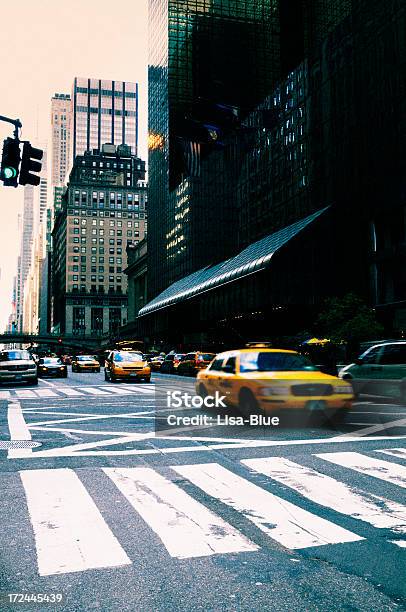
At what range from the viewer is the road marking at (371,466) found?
7324 mm

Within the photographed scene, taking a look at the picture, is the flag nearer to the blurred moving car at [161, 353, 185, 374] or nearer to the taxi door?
the blurred moving car at [161, 353, 185, 374]

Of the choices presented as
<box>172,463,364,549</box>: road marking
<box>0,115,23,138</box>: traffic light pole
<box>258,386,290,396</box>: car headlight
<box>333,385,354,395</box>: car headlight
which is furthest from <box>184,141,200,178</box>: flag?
<box>172,463,364,549</box>: road marking

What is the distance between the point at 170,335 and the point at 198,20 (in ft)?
172

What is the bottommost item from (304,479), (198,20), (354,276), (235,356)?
(304,479)

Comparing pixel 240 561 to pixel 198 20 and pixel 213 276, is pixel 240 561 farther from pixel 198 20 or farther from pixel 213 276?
pixel 198 20

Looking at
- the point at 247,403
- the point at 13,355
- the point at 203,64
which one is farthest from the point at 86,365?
the point at 203,64

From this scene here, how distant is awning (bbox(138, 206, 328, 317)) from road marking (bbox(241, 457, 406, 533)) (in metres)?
42.7

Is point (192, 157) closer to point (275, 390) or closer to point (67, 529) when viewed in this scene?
point (275, 390)

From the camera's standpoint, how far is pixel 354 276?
48.2m

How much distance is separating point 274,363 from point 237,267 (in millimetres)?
47513

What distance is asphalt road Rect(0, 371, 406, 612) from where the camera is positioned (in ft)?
12.8

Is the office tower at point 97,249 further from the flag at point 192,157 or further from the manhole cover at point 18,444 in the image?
the manhole cover at point 18,444

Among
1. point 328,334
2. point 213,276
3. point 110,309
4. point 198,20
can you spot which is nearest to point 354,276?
point 328,334

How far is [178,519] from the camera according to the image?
556 centimetres
